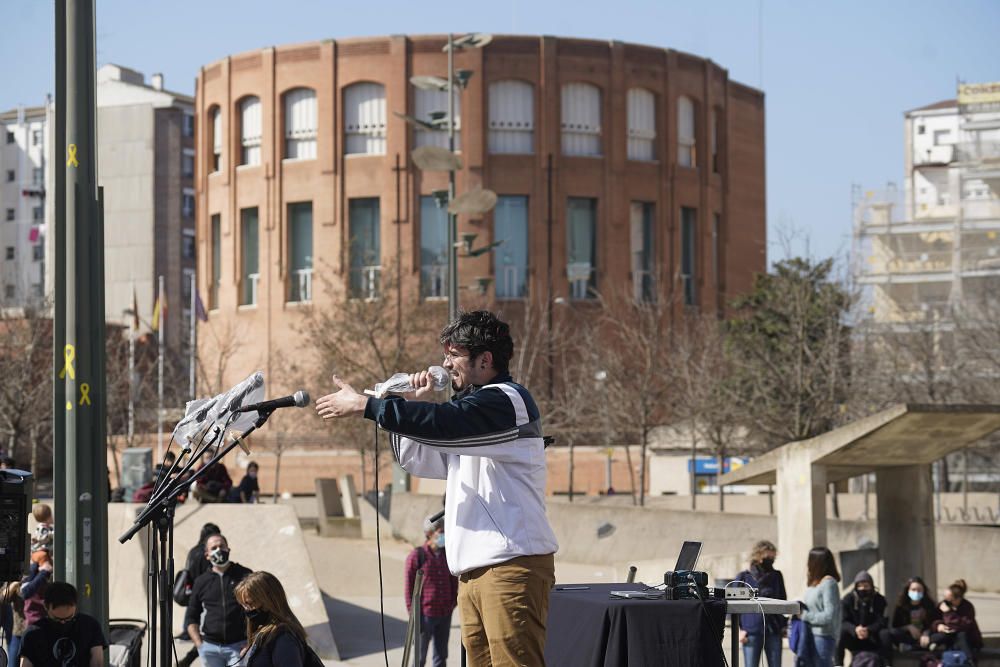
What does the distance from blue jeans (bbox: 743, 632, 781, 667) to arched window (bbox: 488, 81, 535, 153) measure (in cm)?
4341

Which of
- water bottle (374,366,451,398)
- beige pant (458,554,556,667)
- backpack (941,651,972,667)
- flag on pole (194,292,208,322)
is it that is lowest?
backpack (941,651,972,667)

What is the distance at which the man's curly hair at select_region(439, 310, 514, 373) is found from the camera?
6309 mm

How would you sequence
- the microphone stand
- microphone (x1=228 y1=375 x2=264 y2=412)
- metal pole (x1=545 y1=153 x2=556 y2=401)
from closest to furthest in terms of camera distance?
the microphone stand < microphone (x1=228 y1=375 x2=264 y2=412) < metal pole (x1=545 y1=153 x2=556 y2=401)

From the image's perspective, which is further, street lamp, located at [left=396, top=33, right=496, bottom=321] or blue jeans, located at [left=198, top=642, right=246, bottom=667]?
street lamp, located at [left=396, top=33, right=496, bottom=321]

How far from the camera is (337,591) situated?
24.3 meters

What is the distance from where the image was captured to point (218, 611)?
1181 centimetres

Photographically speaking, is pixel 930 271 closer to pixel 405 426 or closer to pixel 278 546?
pixel 278 546

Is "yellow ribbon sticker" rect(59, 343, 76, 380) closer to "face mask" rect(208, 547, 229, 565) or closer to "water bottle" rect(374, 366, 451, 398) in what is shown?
"face mask" rect(208, 547, 229, 565)

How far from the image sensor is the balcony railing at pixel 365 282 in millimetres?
45562

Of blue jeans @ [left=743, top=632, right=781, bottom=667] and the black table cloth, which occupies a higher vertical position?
the black table cloth

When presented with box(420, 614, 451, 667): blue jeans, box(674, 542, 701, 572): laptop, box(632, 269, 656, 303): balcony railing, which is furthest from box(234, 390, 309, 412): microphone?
box(632, 269, 656, 303): balcony railing

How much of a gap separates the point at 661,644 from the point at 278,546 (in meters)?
11.7

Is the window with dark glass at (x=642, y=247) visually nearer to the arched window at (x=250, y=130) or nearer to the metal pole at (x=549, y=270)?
the metal pole at (x=549, y=270)

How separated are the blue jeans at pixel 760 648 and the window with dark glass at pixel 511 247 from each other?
41835 millimetres
